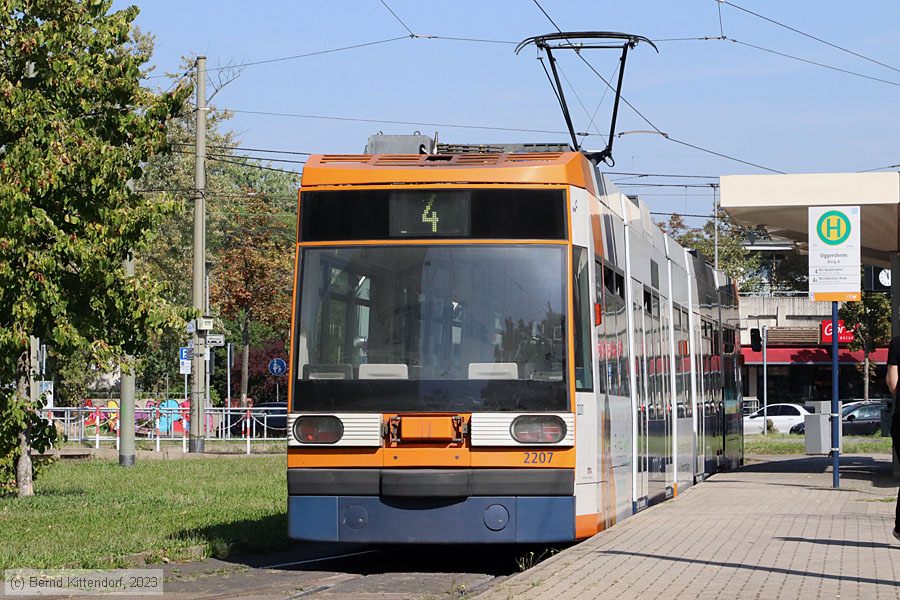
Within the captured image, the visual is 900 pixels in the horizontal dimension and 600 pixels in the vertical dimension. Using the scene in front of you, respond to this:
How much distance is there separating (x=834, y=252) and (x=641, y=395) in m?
5.02

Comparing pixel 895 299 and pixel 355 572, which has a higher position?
pixel 895 299

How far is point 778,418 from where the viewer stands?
55000mm

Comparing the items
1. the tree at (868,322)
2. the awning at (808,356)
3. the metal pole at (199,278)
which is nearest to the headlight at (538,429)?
the metal pole at (199,278)

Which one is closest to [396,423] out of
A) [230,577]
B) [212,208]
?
[230,577]

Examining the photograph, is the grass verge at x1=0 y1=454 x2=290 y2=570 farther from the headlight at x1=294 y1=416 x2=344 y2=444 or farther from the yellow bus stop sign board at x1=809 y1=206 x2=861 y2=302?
the yellow bus stop sign board at x1=809 y1=206 x2=861 y2=302

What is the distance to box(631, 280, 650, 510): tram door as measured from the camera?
1423 centimetres

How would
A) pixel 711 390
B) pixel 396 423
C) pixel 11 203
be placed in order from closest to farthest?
pixel 396 423, pixel 11 203, pixel 711 390

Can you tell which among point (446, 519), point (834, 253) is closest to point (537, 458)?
point (446, 519)

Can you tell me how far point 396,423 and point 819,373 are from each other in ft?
201

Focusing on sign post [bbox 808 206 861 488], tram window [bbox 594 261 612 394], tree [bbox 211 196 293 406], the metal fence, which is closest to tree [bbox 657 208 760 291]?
tree [bbox 211 196 293 406]

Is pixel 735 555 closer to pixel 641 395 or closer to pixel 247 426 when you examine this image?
pixel 641 395

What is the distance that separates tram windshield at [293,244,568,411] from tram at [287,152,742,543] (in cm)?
1

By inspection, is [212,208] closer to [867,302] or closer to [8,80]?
[867,302]

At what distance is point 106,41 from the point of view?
19.0m
